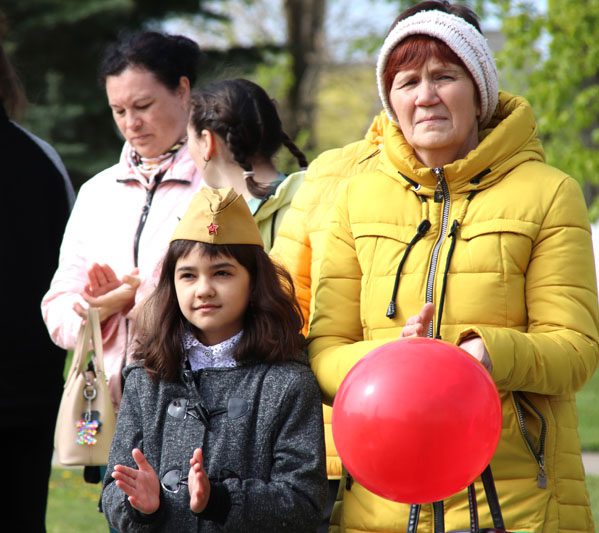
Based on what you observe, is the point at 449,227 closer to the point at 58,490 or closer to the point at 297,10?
the point at 58,490

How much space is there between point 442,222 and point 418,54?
1.55ft

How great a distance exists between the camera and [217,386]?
3.41m

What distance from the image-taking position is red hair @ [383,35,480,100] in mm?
3277

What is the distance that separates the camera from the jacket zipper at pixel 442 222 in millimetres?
3174

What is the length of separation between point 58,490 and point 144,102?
4.89 meters

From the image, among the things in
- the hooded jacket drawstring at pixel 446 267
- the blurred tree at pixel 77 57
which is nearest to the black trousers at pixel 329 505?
the hooded jacket drawstring at pixel 446 267

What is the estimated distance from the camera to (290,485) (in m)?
3.25

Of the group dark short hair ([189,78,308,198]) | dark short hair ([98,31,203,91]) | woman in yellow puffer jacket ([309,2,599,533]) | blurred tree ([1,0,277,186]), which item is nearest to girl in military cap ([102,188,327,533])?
woman in yellow puffer jacket ([309,2,599,533])

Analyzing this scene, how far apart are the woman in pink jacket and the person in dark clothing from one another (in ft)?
0.86

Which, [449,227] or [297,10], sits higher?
[297,10]

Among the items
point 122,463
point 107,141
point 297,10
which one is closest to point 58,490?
point 122,463

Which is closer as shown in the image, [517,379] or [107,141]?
[517,379]

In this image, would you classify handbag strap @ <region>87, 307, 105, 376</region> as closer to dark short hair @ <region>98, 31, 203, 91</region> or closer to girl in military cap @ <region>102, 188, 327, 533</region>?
girl in military cap @ <region>102, 188, 327, 533</region>

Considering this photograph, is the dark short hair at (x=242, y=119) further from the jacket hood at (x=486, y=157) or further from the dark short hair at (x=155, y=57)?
the jacket hood at (x=486, y=157)
